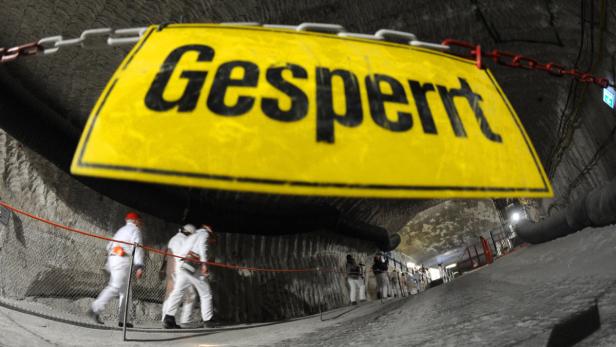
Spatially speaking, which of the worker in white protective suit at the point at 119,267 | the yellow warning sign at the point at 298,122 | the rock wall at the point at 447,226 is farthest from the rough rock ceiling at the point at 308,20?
the rock wall at the point at 447,226

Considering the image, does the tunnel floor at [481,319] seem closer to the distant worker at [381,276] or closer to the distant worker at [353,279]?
the distant worker at [353,279]

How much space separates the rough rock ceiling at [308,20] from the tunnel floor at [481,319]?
146 centimetres

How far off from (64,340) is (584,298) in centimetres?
402

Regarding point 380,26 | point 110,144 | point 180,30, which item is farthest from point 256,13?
point 110,144

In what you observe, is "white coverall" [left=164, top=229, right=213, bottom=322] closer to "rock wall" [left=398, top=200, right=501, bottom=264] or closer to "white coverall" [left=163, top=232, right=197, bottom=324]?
"white coverall" [left=163, top=232, right=197, bottom=324]

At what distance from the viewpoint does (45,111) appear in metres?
3.86

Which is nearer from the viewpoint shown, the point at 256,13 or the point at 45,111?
the point at 256,13

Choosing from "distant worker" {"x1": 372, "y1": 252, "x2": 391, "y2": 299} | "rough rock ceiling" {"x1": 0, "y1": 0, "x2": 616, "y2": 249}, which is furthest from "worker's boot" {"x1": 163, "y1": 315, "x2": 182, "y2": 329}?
"distant worker" {"x1": 372, "y1": 252, "x2": 391, "y2": 299}

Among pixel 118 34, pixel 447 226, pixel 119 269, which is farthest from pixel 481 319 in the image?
pixel 447 226

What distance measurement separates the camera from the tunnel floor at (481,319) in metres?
1.88

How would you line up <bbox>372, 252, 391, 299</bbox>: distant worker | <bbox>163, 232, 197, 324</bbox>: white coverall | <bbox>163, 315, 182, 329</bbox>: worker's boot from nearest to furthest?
<bbox>163, 315, 182, 329</bbox>: worker's boot → <bbox>163, 232, 197, 324</bbox>: white coverall → <bbox>372, 252, 391, 299</bbox>: distant worker

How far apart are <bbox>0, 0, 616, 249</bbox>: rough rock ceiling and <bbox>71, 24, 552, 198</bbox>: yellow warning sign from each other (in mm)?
1919

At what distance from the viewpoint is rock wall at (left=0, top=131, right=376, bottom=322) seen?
13.0 feet

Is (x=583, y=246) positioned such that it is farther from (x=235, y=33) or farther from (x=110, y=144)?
(x=110, y=144)
